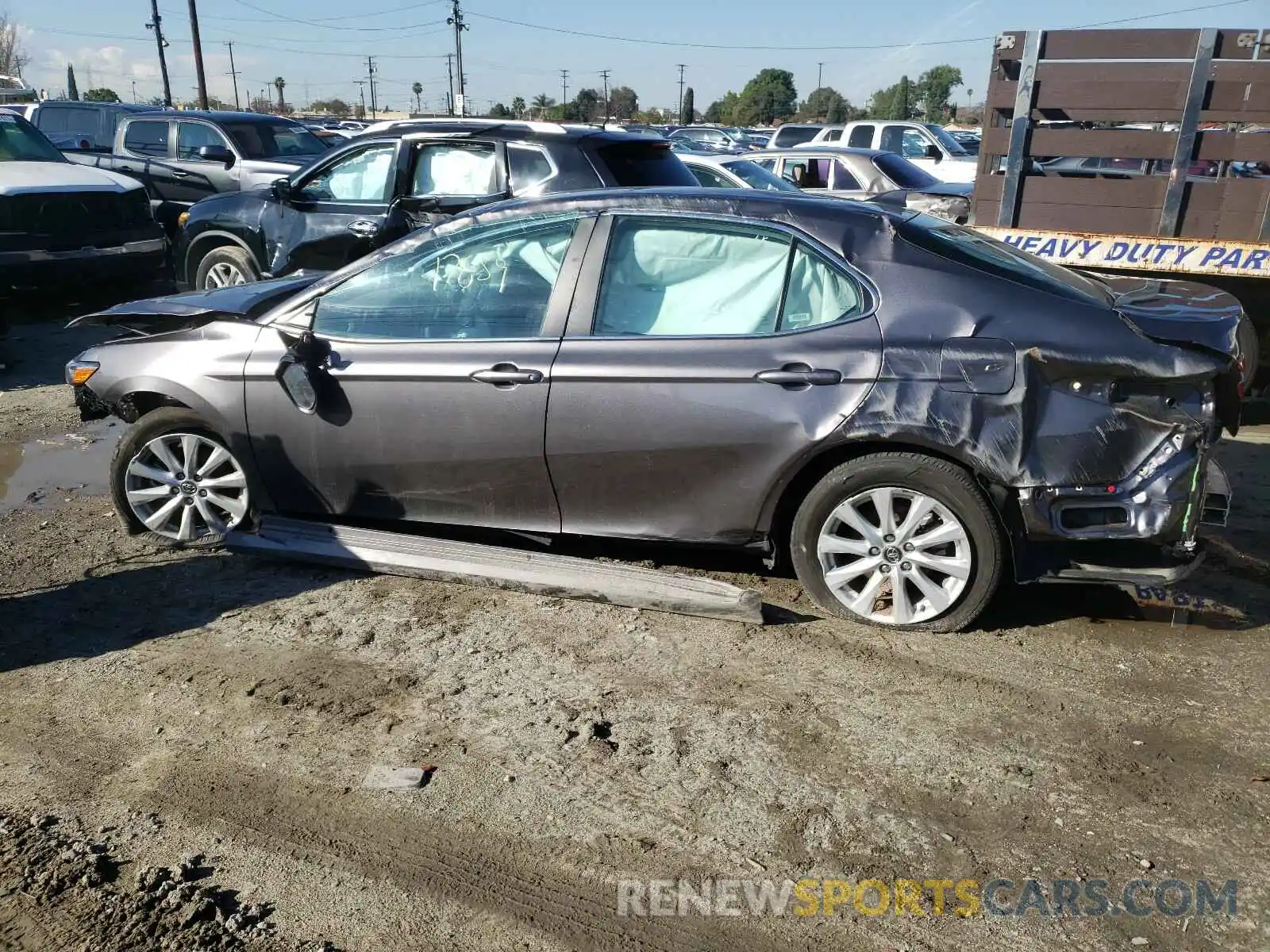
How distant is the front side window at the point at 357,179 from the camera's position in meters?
8.24

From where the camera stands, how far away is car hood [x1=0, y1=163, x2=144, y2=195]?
9.91 metres

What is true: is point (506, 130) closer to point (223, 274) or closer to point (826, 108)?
point (223, 274)

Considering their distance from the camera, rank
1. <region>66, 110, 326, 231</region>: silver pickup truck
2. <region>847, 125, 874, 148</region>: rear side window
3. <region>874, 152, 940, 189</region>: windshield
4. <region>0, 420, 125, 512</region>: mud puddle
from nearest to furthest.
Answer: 1. <region>0, 420, 125, 512</region>: mud puddle
2. <region>874, 152, 940, 189</region>: windshield
3. <region>66, 110, 326, 231</region>: silver pickup truck
4. <region>847, 125, 874, 148</region>: rear side window

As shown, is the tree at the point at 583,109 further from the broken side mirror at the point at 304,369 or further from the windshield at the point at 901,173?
the broken side mirror at the point at 304,369

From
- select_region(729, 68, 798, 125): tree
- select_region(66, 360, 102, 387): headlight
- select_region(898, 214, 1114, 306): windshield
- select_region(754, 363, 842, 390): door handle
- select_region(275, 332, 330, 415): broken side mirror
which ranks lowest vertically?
select_region(66, 360, 102, 387): headlight

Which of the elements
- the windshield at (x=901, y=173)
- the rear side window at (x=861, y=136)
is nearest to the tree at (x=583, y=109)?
the rear side window at (x=861, y=136)

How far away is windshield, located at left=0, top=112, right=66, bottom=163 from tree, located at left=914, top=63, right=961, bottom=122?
292ft

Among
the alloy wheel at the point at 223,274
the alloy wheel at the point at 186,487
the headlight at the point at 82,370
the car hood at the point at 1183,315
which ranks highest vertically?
the car hood at the point at 1183,315

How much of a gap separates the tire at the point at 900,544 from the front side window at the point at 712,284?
0.63m

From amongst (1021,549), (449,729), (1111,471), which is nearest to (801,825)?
(449,729)

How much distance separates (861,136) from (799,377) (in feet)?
55.4

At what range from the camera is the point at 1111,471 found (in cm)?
378

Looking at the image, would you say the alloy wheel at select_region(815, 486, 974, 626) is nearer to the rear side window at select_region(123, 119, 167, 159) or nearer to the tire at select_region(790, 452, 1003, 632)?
the tire at select_region(790, 452, 1003, 632)

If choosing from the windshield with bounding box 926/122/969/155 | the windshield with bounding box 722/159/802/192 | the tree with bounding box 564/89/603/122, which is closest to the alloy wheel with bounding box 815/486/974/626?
the windshield with bounding box 722/159/802/192
